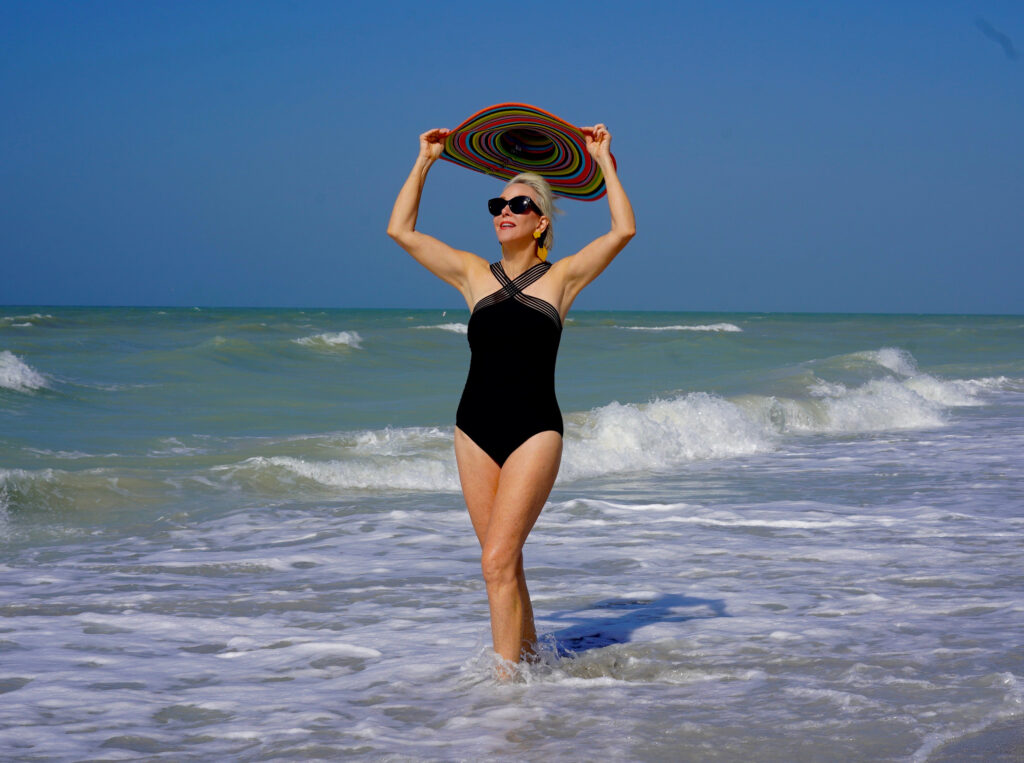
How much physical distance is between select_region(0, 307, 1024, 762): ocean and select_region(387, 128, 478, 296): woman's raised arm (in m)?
1.73

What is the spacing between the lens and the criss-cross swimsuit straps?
4492 millimetres

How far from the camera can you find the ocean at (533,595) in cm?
417

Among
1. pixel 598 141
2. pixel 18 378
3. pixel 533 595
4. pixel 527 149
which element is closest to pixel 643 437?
pixel 533 595

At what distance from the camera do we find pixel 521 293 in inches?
178

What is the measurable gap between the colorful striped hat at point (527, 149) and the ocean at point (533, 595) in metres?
2.19

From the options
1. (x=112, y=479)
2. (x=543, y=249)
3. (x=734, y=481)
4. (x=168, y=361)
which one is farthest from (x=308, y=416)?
(x=543, y=249)

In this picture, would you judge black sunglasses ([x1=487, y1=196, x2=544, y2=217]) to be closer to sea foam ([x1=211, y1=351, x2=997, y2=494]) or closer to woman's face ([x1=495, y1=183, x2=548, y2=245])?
woman's face ([x1=495, y1=183, x2=548, y2=245])

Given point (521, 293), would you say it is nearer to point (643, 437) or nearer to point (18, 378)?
point (643, 437)

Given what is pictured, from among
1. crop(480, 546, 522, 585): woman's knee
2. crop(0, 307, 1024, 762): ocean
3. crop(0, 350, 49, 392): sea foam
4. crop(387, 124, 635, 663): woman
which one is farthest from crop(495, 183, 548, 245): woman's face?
crop(0, 350, 49, 392): sea foam

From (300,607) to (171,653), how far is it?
3.24ft

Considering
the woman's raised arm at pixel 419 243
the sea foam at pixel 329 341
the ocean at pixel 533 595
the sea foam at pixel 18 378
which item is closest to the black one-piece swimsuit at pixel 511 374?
the woman's raised arm at pixel 419 243

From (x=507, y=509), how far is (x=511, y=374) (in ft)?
1.81

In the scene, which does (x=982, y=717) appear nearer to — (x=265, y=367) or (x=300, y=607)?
(x=300, y=607)

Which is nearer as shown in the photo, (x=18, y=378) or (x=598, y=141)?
(x=598, y=141)
